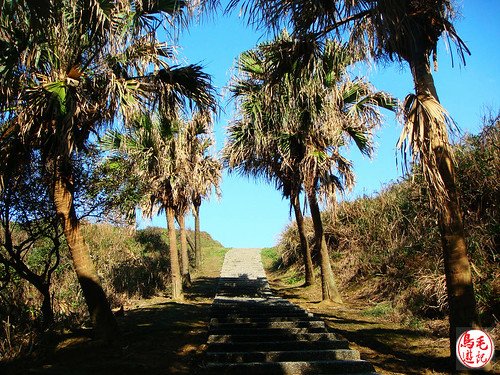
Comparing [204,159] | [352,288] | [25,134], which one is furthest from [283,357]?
[204,159]

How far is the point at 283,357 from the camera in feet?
21.4

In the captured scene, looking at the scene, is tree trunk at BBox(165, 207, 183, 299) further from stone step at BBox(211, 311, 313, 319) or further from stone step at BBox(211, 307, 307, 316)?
stone step at BBox(211, 311, 313, 319)

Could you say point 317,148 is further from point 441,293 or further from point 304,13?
point 304,13

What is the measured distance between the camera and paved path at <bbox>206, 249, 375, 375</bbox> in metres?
6.21

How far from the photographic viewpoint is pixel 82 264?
771 cm

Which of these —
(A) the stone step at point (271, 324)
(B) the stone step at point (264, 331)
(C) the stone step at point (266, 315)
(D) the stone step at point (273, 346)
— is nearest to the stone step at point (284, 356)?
(D) the stone step at point (273, 346)

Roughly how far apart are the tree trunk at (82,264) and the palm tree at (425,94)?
4.37 metres

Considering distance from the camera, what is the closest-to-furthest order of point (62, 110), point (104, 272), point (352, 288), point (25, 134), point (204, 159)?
1. point (62, 110)
2. point (25, 134)
3. point (352, 288)
4. point (104, 272)
5. point (204, 159)

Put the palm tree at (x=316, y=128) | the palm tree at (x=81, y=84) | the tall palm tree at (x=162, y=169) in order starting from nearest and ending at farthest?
the palm tree at (x=81, y=84) → the palm tree at (x=316, y=128) → the tall palm tree at (x=162, y=169)

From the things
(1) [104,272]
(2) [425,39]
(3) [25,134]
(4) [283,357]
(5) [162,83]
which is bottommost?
(4) [283,357]

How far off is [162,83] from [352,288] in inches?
375

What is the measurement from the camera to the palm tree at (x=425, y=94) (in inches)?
214

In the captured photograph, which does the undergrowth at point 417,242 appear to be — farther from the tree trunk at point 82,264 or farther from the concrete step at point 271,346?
the tree trunk at point 82,264

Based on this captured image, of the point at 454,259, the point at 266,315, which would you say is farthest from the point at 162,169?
the point at 454,259
